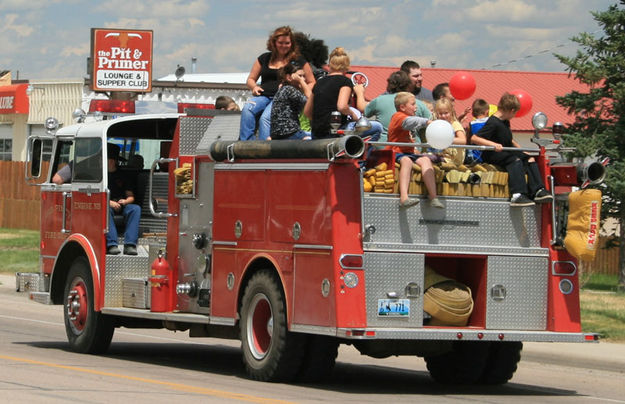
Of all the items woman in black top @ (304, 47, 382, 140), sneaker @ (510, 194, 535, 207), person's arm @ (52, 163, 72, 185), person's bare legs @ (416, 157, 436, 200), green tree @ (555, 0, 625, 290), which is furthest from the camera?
green tree @ (555, 0, 625, 290)

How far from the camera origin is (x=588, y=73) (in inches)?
1119

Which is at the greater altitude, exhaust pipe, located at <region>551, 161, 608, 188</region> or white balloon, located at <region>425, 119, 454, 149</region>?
white balloon, located at <region>425, 119, 454, 149</region>

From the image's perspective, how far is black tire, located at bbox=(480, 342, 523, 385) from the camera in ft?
41.6

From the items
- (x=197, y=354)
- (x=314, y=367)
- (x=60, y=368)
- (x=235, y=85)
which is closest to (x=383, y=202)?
(x=314, y=367)

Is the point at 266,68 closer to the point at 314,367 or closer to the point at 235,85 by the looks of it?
the point at 314,367

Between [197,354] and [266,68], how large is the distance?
12.9 ft

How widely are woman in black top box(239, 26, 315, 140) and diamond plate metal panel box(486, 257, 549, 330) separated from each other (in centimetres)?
278

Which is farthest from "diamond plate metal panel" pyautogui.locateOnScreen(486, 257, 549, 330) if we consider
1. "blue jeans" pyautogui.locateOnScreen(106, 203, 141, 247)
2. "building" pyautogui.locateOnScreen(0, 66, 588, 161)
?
"building" pyautogui.locateOnScreen(0, 66, 588, 161)

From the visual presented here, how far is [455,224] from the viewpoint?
11609mm

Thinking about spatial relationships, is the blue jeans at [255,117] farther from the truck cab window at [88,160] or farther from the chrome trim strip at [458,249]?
the truck cab window at [88,160]

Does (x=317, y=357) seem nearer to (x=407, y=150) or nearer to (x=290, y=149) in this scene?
(x=290, y=149)

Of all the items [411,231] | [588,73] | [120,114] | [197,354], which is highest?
[588,73]

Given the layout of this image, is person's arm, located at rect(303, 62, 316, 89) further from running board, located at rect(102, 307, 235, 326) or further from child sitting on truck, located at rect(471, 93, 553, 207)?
running board, located at rect(102, 307, 235, 326)

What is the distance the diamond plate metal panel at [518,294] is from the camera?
11.8 meters
